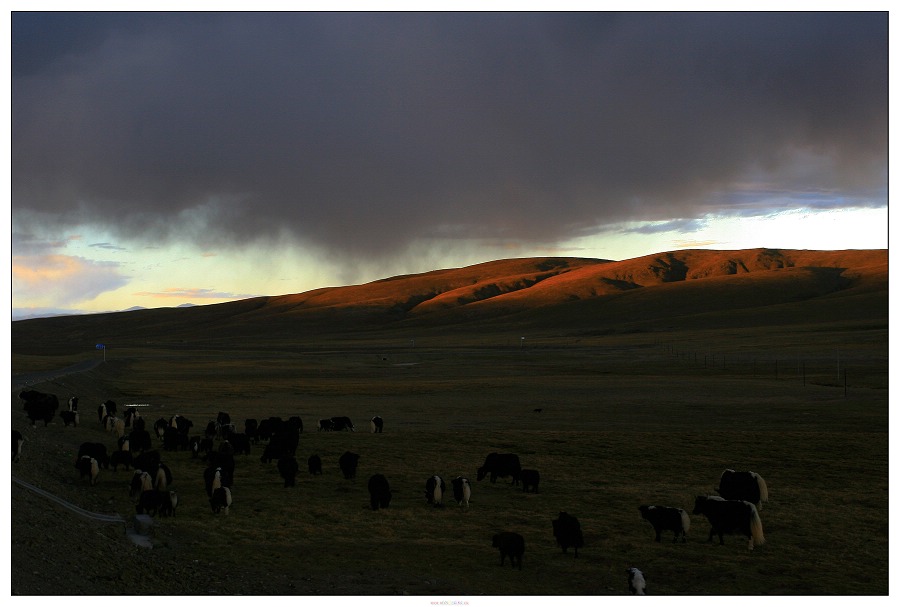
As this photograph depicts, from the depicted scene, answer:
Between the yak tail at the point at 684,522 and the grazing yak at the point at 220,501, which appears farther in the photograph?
the grazing yak at the point at 220,501

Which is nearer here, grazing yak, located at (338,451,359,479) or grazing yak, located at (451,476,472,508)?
grazing yak, located at (451,476,472,508)

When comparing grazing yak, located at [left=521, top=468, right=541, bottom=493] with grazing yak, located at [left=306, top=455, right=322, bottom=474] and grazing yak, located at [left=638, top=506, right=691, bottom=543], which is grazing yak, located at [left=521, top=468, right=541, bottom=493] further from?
grazing yak, located at [left=306, top=455, right=322, bottom=474]

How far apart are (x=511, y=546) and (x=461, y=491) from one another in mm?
4958

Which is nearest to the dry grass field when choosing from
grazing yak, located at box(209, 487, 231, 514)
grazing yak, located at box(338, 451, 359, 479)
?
grazing yak, located at box(209, 487, 231, 514)

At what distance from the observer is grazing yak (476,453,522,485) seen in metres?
21.3

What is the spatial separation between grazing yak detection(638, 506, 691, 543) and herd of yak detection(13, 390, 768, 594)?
0.06 ft

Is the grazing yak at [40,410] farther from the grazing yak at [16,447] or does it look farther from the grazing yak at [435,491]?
the grazing yak at [435,491]

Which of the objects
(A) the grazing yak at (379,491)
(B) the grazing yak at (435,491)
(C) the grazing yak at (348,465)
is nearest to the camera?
(A) the grazing yak at (379,491)

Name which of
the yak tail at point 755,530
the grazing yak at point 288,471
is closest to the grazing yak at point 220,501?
the grazing yak at point 288,471

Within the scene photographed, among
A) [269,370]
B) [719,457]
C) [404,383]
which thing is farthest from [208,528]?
[269,370]

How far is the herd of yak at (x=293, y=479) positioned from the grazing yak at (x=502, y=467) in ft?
0.09

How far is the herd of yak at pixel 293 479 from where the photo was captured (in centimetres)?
1527

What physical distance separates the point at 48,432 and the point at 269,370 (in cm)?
5581

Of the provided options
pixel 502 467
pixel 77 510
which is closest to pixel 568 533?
pixel 502 467
